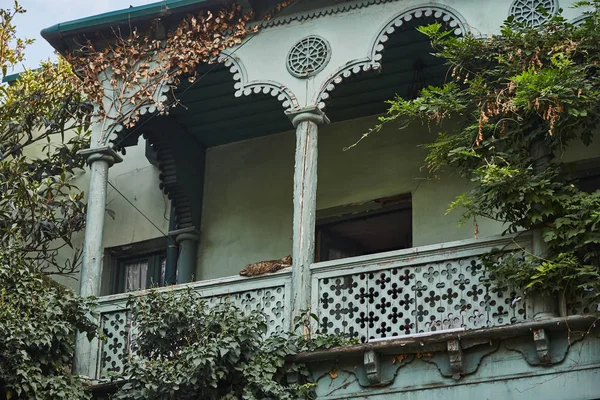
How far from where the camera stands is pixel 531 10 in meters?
13.2

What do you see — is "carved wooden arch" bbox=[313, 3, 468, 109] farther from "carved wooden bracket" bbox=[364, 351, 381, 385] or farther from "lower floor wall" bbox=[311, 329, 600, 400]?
"lower floor wall" bbox=[311, 329, 600, 400]

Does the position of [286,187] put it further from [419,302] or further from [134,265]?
[419,302]

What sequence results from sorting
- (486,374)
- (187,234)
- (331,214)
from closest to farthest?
(486,374) < (331,214) < (187,234)

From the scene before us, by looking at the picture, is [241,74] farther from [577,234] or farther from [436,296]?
[577,234]

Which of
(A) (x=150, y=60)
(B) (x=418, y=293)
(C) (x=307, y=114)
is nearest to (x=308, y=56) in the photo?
(C) (x=307, y=114)

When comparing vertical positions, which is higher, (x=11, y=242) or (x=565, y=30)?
(x=565, y=30)

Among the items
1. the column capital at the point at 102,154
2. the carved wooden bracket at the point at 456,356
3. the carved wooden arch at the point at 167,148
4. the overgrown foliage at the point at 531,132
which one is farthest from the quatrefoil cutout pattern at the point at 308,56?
the carved wooden bracket at the point at 456,356

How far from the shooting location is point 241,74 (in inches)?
569

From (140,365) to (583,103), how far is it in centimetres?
548

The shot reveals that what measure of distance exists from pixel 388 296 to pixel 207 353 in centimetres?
205

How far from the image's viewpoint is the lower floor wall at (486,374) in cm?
1141

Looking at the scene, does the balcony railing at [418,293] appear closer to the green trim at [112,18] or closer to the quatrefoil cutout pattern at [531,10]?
the quatrefoil cutout pattern at [531,10]

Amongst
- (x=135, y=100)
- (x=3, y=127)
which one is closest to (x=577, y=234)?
(x=135, y=100)

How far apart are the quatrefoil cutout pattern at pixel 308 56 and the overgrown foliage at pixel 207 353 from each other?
303cm
